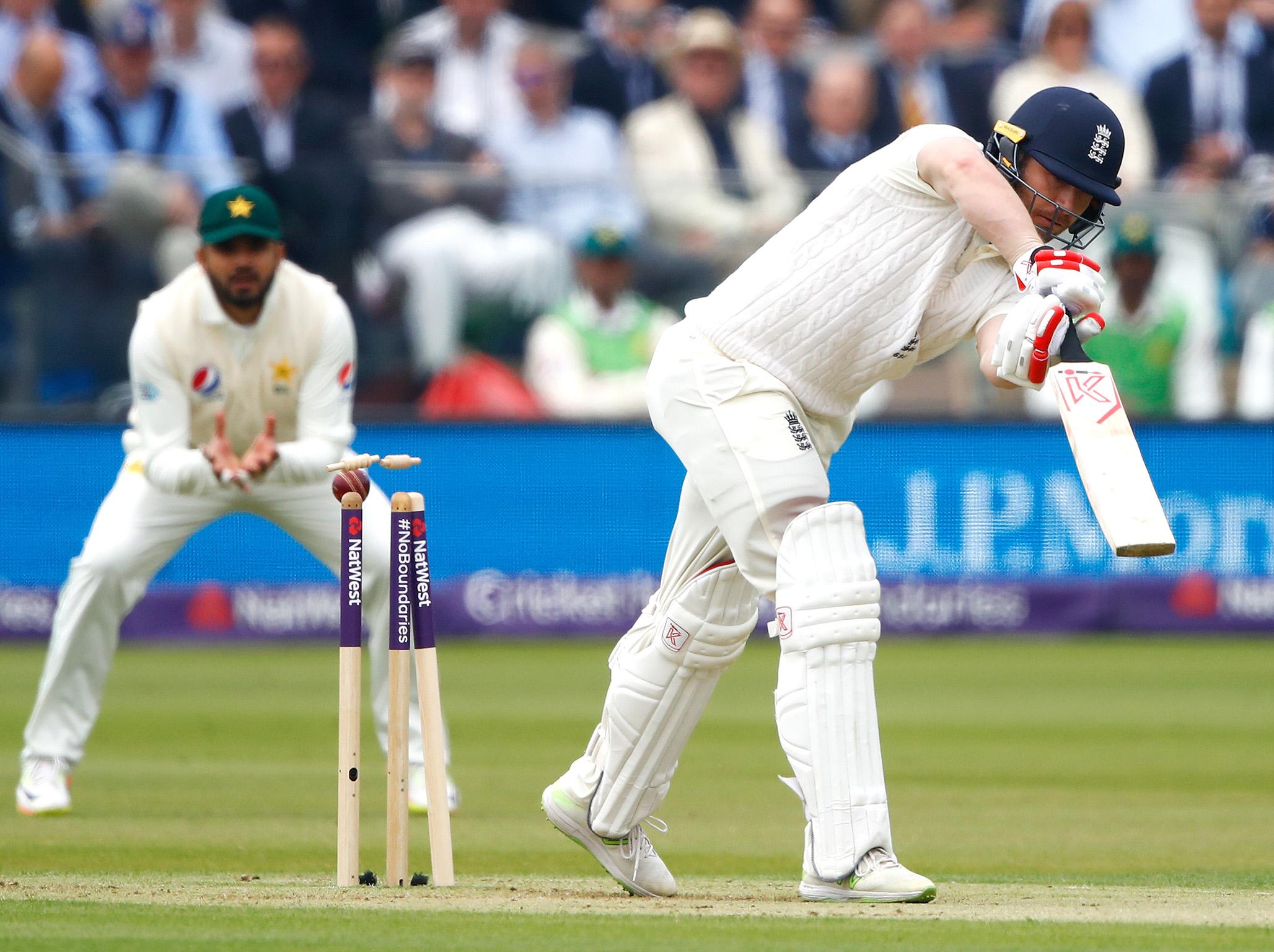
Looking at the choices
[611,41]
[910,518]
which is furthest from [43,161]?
[910,518]

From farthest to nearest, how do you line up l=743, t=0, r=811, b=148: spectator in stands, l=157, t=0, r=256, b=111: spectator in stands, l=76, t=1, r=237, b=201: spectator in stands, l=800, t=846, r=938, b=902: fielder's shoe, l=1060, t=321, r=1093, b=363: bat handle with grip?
l=743, t=0, r=811, b=148: spectator in stands, l=157, t=0, r=256, b=111: spectator in stands, l=76, t=1, r=237, b=201: spectator in stands, l=800, t=846, r=938, b=902: fielder's shoe, l=1060, t=321, r=1093, b=363: bat handle with grip

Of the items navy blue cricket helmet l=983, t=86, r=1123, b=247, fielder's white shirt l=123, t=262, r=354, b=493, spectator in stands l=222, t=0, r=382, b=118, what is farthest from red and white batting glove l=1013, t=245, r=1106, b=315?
spectator in stands l=222, t=0, r=382, b=118

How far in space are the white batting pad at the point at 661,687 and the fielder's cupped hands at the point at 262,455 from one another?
2.34 meters

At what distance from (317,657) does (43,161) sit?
346cm

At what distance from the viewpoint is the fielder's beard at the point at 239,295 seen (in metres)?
7.11

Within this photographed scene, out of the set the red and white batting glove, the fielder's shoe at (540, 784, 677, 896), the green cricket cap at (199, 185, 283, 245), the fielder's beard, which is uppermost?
the green cricket cap at (199, 185, 283, 245)

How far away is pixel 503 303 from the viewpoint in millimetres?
12867

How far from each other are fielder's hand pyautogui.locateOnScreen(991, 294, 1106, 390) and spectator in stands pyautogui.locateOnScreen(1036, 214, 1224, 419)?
8.90m

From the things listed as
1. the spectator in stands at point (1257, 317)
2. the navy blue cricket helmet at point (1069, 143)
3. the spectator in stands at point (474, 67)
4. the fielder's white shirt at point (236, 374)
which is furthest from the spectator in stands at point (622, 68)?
the navy blue cricket helmet at point (1069, 143)

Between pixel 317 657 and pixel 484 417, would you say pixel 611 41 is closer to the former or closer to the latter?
pixel 484 417

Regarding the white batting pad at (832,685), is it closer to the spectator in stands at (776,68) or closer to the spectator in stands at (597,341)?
the spectator in stands at (597,341)

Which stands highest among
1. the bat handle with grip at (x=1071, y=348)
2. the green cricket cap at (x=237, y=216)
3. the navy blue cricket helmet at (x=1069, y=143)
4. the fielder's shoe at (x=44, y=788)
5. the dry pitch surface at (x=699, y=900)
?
the green cricket cap at (x=237, y=216)

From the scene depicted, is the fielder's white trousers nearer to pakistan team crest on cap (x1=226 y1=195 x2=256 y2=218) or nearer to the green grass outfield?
the green grass outfield

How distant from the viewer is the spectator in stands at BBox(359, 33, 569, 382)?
41.9 feet
